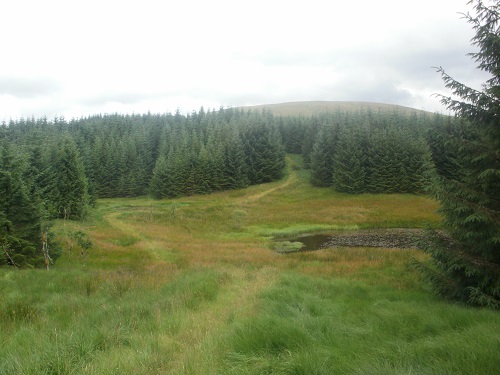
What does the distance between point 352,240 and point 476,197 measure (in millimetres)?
24221

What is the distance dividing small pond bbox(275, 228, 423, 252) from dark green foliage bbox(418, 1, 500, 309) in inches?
753

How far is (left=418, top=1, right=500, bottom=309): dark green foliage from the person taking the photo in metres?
7.81

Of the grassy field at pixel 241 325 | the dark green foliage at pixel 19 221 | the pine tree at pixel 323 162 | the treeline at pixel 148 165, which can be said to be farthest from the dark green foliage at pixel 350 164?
the dark green foliage at pixel 19 221

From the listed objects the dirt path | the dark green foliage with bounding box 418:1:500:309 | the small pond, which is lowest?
the small pond

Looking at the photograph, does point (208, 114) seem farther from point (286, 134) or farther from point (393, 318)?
point (393, 318)

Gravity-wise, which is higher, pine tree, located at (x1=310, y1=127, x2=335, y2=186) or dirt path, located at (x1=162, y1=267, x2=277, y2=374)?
pine tree, located at (x1=310, y1=127, x2=335, y2=186)

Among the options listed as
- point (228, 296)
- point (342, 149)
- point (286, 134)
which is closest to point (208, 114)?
point (286, 134)

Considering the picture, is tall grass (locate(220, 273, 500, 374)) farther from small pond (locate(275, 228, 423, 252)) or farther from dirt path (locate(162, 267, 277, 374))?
small pond (locate(275, 228, 423, 252))

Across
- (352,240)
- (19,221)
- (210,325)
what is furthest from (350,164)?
(210,325)

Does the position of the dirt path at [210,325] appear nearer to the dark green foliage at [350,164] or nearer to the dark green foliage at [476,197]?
the dark green foliage at [476,197]

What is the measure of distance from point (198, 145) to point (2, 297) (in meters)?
72.8

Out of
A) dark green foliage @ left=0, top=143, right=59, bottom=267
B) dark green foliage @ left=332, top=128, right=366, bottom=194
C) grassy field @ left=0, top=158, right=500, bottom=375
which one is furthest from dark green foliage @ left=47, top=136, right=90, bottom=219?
dark green foliage @ left=332, top=128, right=366, bottom=194

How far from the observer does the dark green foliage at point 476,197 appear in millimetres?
7812

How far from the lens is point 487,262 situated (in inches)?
314
